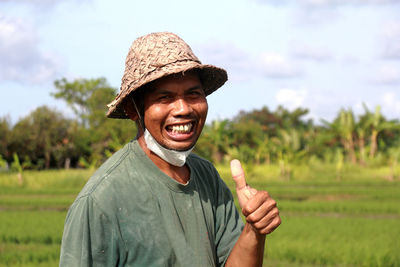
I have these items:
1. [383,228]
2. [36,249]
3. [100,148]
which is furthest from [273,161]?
[36,249]

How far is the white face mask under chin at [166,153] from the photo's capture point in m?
1.79

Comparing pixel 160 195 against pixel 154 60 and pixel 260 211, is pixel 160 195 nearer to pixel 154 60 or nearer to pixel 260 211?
pixel 260 211

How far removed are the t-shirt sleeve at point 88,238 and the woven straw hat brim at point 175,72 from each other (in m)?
0.38

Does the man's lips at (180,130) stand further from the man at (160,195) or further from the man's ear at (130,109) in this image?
the man's ear at (130,109)

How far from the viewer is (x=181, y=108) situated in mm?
1729

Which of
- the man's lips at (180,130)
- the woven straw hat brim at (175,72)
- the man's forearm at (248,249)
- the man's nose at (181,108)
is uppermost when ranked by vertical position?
the woven straw hat brim at (175,72)

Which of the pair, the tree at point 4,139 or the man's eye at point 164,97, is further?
the tree at point 4,139

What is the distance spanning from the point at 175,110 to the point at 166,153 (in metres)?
0.15

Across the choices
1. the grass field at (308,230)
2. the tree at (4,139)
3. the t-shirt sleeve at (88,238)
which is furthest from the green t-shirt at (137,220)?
the tree at (4,139)

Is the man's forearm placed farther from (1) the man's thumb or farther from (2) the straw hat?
(2) the straw hat

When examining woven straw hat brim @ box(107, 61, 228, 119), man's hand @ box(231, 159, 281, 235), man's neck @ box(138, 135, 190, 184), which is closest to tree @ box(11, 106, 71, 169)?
woven straw hat brim @ box(107, 61, 228, 119)

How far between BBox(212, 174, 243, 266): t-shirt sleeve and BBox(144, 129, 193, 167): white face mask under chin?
250mm

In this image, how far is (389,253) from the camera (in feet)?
23.0

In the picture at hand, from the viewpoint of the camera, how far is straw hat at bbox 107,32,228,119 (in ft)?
5.62
